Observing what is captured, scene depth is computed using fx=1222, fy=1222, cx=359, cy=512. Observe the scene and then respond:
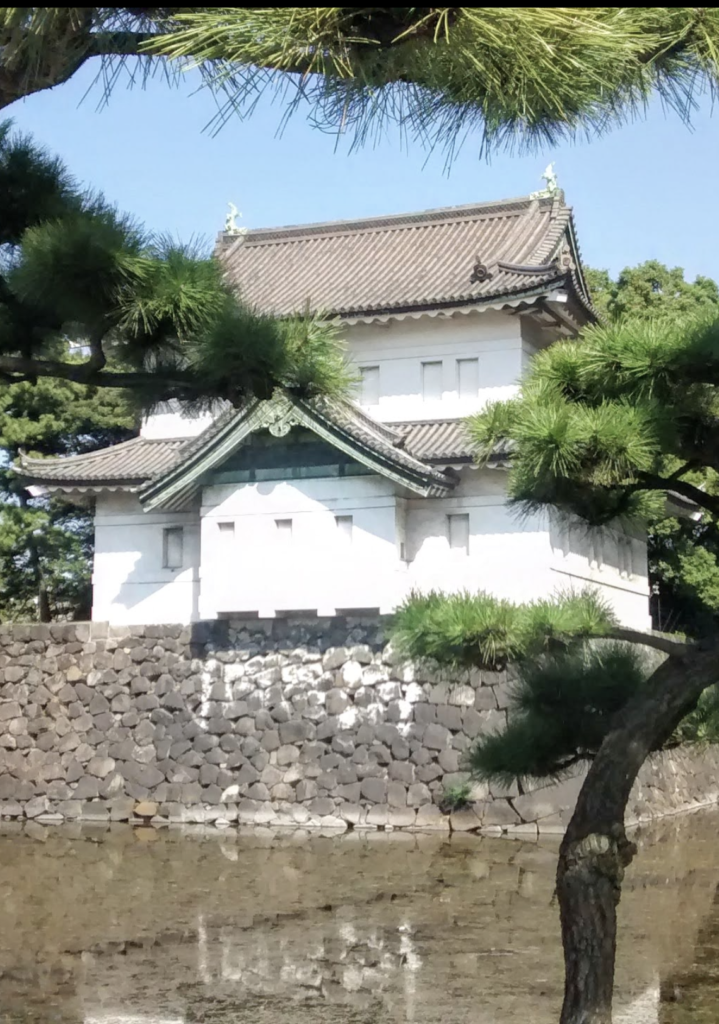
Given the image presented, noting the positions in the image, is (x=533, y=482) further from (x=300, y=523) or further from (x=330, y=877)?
(x=300, y=523)

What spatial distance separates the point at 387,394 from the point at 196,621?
3.76 metres

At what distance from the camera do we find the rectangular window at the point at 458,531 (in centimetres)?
1430

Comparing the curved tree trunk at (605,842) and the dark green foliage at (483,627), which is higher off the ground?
the dark green foliage at (483,627)

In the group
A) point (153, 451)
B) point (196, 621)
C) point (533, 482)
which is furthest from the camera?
point (153, 451)

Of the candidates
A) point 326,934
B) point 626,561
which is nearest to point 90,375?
point 326,934

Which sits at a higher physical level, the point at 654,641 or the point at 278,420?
the point at 278,420

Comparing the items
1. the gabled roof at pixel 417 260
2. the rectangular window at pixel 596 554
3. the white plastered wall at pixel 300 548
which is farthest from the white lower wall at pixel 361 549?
the gabled roof at pixel 417 260

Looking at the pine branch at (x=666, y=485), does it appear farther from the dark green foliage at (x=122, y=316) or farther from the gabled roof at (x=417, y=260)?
the gabled roof at (x=417, y=260)

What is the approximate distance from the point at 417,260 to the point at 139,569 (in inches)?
221

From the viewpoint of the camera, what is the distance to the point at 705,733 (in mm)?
4766

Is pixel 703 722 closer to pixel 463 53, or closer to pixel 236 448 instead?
pixel 463 53

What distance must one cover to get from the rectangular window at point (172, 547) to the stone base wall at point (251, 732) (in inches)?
38.8

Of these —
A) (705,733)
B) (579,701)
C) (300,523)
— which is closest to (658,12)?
(579,701)

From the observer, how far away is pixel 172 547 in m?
15.5
